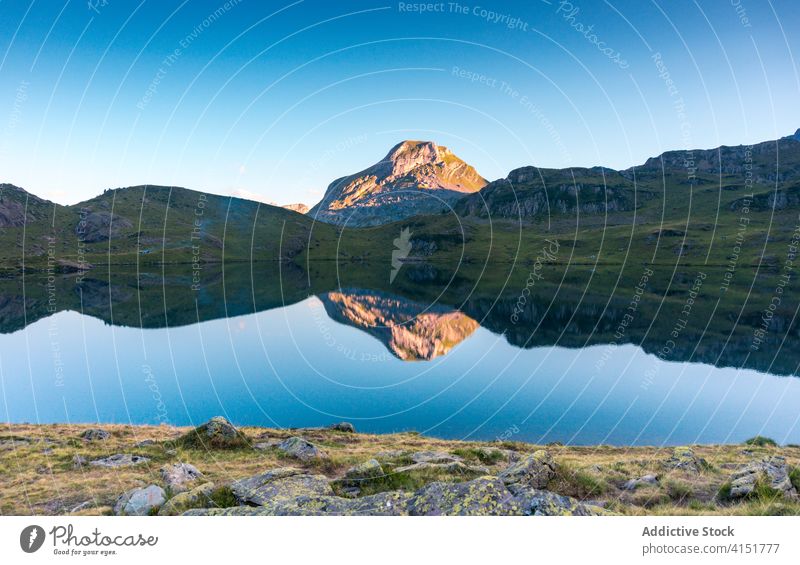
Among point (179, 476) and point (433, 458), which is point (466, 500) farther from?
point (179, 476)

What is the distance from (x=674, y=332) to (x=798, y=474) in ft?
249

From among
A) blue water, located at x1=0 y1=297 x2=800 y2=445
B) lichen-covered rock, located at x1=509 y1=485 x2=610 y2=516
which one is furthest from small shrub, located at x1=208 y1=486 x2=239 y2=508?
blue water, located at x1=0 y1=297 x2=800 y2=445

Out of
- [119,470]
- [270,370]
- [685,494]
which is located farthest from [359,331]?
[685,494]

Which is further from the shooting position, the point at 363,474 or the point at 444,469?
the point at 444,469

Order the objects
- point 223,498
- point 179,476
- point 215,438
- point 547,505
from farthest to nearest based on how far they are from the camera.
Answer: point 215,438
point 179,476
point 223,498
point 547,505

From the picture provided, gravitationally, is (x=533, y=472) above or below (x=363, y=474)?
above

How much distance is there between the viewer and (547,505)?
30.1 feet

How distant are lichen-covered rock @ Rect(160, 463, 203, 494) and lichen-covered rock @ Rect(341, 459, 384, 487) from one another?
5911 mm

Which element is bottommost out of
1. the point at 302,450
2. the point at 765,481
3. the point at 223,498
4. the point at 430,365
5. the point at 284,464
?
the point at 430,365

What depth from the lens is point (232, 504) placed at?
12867 mm

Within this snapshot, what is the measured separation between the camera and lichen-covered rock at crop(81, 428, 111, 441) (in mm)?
27109

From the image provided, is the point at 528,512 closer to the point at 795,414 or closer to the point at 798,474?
the point at 798,474

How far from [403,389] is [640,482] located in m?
35.5

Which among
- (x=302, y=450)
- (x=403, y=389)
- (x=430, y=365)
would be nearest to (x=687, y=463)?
(x=302, y=450)
